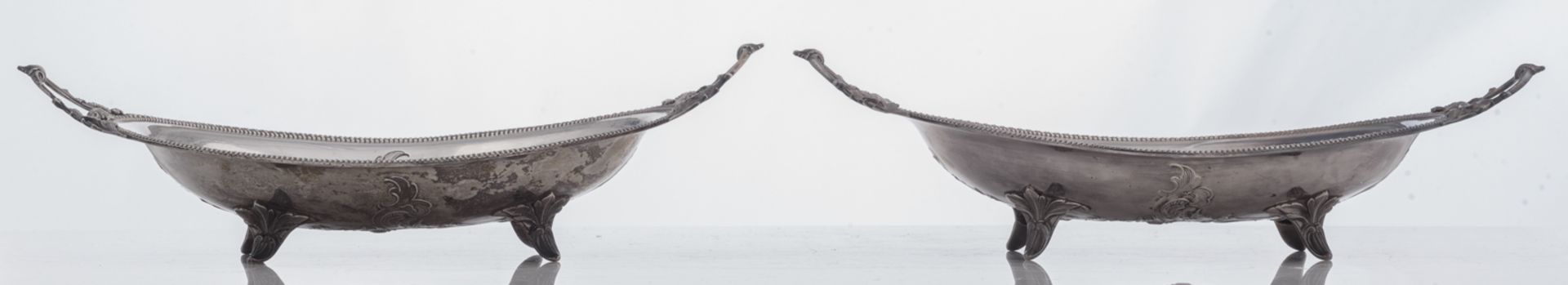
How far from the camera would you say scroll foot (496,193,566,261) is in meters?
3.77

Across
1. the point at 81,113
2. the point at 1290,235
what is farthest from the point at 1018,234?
the point at 81,113

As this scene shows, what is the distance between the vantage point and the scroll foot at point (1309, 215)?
3820 mm

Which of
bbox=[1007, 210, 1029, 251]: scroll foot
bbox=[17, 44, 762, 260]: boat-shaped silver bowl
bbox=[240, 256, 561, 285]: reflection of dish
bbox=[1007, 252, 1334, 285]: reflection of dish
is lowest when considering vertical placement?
bbox=[1007, 252, 1334, 285]: reflection of dish

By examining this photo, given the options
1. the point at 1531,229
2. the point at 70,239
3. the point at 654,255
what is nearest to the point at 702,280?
the point at 654,255

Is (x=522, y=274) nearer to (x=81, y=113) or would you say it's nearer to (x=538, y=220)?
(x=538, y=220)

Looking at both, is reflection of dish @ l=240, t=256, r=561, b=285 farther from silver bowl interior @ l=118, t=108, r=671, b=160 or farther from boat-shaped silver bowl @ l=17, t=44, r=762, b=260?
silver bowl interior @ l=118, t=108, r=671, b=160

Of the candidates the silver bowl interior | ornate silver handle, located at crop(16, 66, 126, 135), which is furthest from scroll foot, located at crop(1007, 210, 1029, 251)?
ornate silver handle, located at crop(16, 66, 126, 135)

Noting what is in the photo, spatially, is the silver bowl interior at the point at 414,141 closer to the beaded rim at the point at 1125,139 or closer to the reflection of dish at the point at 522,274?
the reflection of dish at the point at 522,274

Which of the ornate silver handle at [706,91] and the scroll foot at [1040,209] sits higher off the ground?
the ornate silver handle at [706,91]

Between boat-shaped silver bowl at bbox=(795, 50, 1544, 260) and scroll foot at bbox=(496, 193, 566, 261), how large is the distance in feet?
1.98

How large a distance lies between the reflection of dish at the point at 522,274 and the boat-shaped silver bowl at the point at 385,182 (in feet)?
0.12

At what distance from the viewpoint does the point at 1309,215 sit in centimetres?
385

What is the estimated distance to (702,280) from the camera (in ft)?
11.5

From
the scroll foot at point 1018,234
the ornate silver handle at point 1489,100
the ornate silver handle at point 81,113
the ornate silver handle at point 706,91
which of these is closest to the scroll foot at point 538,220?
the ornate silver handle at point 706,91
